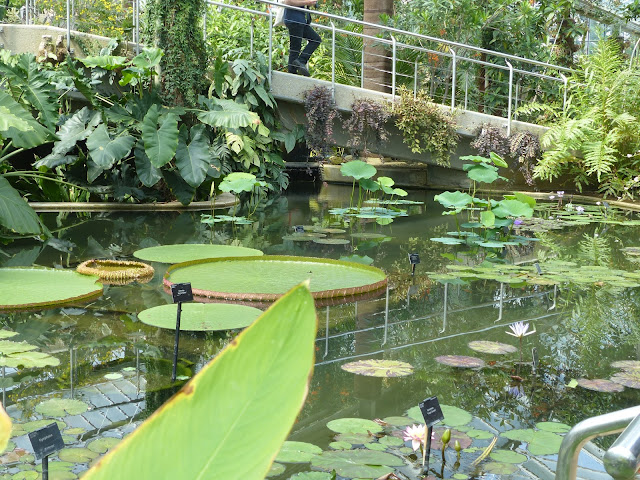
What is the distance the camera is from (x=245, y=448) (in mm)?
359

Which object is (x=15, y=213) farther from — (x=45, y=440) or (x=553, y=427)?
(x=553, y=427)

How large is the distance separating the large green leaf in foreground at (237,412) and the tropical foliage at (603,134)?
9.75 m

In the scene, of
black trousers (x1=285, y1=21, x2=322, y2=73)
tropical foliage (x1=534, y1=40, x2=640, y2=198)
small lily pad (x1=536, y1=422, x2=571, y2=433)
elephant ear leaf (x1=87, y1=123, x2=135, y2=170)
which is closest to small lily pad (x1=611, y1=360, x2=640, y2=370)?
small lily pad (x1=536, y1=422, x2=571, y2=433)

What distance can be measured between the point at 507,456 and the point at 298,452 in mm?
656

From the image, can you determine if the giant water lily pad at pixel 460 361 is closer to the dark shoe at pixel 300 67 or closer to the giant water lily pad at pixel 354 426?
the giant water lily pad at pixel 354 426

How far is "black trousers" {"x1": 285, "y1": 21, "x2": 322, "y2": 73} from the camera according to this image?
364 inches

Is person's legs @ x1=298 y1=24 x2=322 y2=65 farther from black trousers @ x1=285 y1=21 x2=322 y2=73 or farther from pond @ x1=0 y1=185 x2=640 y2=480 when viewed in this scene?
pond @ x1=0 y1=185 x2=640 y2=480

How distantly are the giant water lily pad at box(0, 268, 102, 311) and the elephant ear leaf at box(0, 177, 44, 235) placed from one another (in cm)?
55

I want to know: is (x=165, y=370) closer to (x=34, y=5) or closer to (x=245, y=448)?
(x=245, y=448)

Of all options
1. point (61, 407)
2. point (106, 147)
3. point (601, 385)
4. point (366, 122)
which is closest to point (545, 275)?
point (601, 385)

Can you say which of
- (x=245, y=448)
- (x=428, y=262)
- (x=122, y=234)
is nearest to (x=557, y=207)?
(x=428, y=262)

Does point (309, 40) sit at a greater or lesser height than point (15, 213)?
greater

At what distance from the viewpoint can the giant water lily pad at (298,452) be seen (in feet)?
7.29

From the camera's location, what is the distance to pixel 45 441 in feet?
6.00
